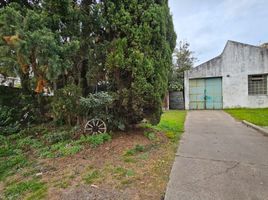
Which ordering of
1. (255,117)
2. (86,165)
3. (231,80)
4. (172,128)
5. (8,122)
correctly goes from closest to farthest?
(86,165) → (8,122) → (172,128) → (255,117) → (231,80)

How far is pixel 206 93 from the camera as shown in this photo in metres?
15.1

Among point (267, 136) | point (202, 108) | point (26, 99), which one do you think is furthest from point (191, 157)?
point (202, 108)

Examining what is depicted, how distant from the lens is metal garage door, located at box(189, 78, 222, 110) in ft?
48.8

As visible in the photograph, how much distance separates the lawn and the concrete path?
24 centimetres

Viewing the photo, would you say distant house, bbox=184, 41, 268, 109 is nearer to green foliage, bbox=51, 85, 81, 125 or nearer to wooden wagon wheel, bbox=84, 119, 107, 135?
wooden wagon wheel, bbox=84, 119, 107, 135

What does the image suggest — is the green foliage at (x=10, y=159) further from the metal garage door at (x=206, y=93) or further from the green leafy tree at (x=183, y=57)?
the green leafy tree at (x=183, y=57)

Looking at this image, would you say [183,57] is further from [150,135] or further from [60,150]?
[60,150]

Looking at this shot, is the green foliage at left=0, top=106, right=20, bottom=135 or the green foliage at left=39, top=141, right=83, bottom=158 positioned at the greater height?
the green foliage at left=0, top=106, right=20, bottom=135

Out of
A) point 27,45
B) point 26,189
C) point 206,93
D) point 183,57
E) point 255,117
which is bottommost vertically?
point 26,189

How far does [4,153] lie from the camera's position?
478 cm

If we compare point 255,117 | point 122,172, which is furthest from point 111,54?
point 255,117

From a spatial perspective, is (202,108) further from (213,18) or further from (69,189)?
(69,189)

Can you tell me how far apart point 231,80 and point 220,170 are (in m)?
12.5

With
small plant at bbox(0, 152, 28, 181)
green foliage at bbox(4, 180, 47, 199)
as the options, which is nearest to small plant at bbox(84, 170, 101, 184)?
green foliage at bbox(4, 180, 47, 199)
